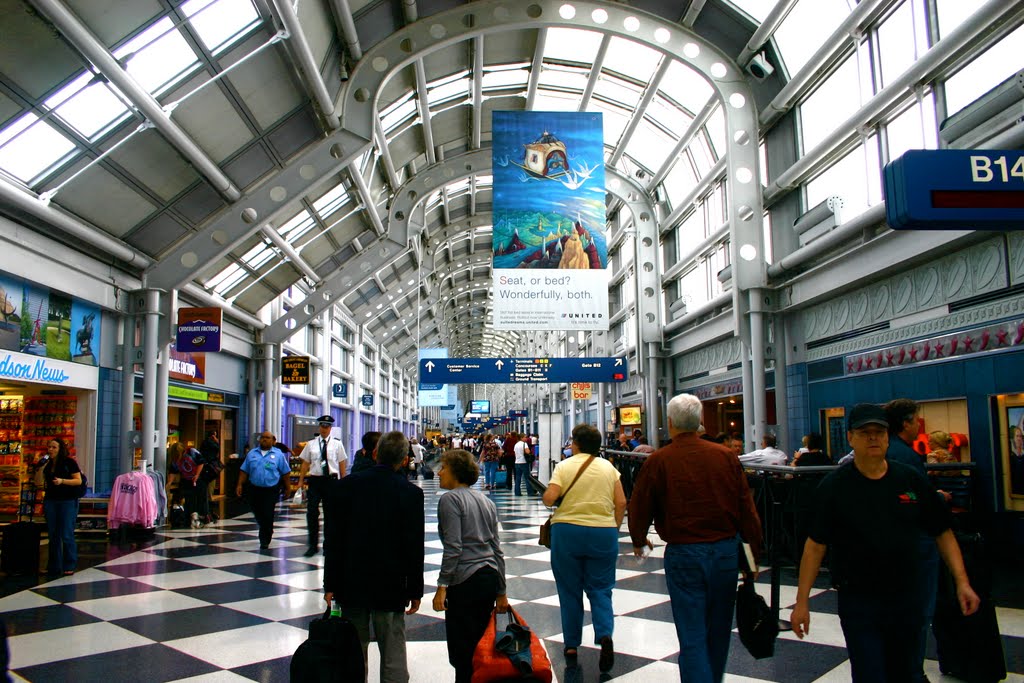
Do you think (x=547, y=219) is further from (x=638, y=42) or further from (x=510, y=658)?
(x=510, y=658)

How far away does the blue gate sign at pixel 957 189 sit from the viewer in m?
3.47

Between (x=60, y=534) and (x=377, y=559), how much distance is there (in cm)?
602

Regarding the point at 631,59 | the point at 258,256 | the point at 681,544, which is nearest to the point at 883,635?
the point at 681,544

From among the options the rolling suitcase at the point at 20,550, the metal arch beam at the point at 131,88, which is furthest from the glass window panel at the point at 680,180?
the rolling suitcase at the point at 20,550

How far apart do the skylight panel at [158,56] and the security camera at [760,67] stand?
387 inches

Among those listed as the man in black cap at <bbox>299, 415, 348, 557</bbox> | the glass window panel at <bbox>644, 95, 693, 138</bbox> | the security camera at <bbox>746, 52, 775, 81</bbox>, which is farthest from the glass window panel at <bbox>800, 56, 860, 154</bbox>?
the man in black cap at <bbox>299, 415, 348, 557</bbox>

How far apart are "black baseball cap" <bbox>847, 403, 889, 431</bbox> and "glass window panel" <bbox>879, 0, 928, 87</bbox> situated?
363 inches

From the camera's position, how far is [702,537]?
3242mm

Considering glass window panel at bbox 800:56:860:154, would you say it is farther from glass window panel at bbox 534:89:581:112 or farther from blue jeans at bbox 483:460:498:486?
blue jeans at bbox 483:460:498:486

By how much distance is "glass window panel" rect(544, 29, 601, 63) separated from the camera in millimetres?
16328

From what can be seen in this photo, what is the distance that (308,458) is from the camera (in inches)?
358

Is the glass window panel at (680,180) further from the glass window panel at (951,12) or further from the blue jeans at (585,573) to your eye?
the blue jeans at (585,573)

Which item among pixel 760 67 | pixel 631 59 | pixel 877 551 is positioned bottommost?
pixel 877 551

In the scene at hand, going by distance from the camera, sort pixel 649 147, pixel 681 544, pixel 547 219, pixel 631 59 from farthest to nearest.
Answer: pixel 649 147
pixel 631 59
pixel 547 219
pixel 681 544
